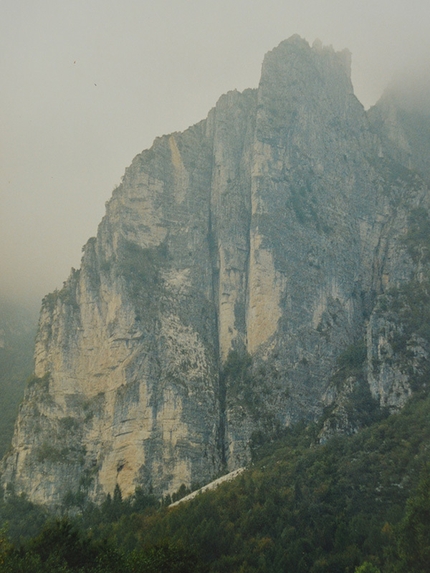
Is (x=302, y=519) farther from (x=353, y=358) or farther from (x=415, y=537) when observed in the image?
(x=353, y=358)

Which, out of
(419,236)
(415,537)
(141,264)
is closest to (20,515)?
(141,264)

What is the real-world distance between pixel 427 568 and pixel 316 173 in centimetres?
8633

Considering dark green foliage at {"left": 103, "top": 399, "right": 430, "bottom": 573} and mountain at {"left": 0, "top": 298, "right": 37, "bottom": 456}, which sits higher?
mountain at {"left": 0, "top": 298, "right": 37, "bottom": 456}

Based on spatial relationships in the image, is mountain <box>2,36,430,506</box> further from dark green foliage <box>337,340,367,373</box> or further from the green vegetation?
the green vegetation

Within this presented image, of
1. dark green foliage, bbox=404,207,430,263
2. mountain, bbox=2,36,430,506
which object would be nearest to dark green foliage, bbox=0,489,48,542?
mountain, bbox=2,36,430,506

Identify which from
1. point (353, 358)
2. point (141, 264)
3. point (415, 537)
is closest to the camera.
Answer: point (415, 537)

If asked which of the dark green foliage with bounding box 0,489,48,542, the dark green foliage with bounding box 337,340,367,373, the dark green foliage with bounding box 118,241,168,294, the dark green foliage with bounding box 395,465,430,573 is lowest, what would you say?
the dark green foliage with bounding box 395,465,430,573

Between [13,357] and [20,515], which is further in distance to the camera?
[13,357]

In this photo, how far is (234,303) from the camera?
113750 millimetres

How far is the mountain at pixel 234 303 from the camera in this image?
9769cm

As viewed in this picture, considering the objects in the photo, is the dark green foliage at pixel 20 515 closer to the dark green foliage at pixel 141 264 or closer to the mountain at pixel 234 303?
the mountain at pixel 234 303

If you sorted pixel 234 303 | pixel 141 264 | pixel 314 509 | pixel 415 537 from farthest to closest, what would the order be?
pixel 141 264, pixel 234 303, pixel 314 509, pixel 415 537

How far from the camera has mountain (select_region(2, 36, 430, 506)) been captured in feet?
320

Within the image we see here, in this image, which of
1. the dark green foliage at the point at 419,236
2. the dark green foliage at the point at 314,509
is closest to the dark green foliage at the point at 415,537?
the dark green foliage at the point at 314,509
